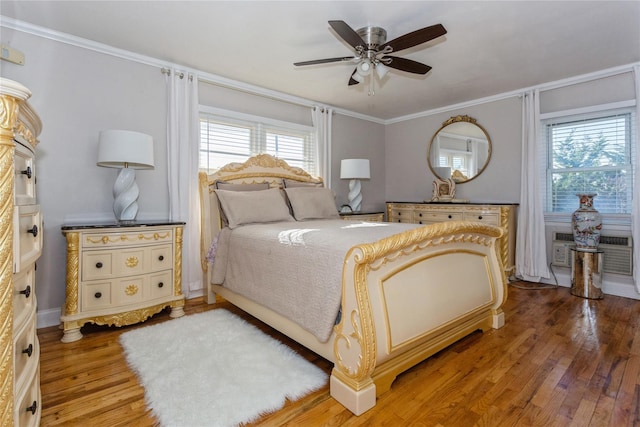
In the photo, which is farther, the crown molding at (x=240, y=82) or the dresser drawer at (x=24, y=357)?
the crown molding at (x=240, y=82)

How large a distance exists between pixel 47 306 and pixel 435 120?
5.13m

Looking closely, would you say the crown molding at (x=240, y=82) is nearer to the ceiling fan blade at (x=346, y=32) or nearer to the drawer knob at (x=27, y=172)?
the ceiling fan blade at (x=346, y=32)

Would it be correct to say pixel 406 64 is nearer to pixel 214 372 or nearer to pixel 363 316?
pixel 363 316

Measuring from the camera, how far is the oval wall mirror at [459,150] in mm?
4396

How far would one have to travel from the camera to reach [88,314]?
7.72 ft

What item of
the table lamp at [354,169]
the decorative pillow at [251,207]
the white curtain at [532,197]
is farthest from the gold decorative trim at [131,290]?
the white curtain at [532,197]

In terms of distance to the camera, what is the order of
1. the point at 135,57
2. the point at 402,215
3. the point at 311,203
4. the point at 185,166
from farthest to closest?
1. the point at 402,215
2. the point at 311,203
3. the point at 185,166
4. the point at 135,57

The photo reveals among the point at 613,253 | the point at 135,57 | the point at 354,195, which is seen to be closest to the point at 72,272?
the point at 135,57

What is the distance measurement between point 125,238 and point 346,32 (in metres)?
2.24

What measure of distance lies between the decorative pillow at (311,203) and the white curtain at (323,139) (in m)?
0.82

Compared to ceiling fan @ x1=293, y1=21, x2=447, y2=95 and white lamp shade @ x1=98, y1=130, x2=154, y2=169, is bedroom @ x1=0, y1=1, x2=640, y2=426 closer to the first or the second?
ceiling fan @ x1=293, y1=21, x2=447, y2=95

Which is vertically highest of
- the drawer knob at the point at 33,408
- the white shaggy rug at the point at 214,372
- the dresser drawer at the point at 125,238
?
the dresser drawer at the point at 125,238

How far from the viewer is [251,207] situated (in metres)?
3.04

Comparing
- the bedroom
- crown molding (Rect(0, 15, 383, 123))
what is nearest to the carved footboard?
the bedroom
